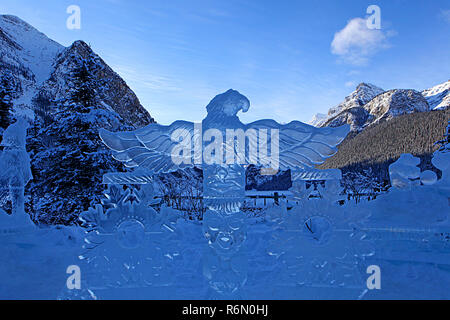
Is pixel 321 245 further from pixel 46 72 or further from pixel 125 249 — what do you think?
pixel 46 72

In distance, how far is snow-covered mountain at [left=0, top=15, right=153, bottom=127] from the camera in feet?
30.8

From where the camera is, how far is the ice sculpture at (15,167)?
A: 14.9 feet

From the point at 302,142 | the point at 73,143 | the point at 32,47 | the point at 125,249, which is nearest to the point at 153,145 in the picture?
the point at 125,249

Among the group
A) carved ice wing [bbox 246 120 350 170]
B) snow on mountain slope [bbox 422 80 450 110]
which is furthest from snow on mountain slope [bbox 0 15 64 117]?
snow on mountain slope [bbox 422 80 450 110]

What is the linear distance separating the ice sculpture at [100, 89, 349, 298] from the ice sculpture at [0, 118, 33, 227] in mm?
2674

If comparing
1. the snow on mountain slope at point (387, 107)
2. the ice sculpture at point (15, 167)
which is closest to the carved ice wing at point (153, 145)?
the ice sculpture at point (15, 167)

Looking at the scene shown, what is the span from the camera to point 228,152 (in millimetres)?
2793

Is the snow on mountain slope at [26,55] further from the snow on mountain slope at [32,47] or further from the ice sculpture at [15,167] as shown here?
the ice sculpture at [15,167]

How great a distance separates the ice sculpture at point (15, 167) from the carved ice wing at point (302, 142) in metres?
4.21

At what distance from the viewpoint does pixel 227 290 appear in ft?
8.75

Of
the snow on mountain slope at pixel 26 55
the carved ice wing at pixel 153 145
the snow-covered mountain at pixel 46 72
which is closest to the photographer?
the carved ice wing at pixel 153 145

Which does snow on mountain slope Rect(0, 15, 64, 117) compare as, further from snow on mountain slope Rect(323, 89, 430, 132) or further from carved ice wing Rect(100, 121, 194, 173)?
snow on mountain slope Rect(323, 89, 430, 132)

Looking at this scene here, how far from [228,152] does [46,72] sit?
3212 centimetres
